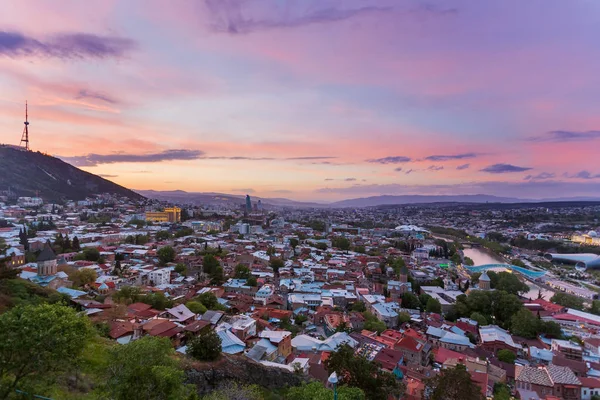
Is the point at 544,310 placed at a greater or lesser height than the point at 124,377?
lesser

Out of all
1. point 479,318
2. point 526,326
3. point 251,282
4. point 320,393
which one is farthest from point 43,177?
point 320,393

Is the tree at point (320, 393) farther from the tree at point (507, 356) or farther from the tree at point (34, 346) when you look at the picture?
the tree at point (507, 356)

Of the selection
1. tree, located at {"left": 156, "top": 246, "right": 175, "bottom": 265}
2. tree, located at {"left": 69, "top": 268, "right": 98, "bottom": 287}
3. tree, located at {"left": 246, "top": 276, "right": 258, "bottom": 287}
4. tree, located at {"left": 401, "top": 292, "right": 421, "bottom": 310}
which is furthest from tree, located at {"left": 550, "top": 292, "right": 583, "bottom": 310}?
tree, located at {"left": 69, "top": 268, "right": 98, "bottom": 287}

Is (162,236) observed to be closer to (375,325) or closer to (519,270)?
(375,325)

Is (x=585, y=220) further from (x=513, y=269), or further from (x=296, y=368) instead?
(x=296, y=368)

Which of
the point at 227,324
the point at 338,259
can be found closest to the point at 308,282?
the point at 338,259

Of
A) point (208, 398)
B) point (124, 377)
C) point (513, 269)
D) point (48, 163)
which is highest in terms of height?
point (48, 163)

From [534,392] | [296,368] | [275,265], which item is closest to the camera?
[296,368]
